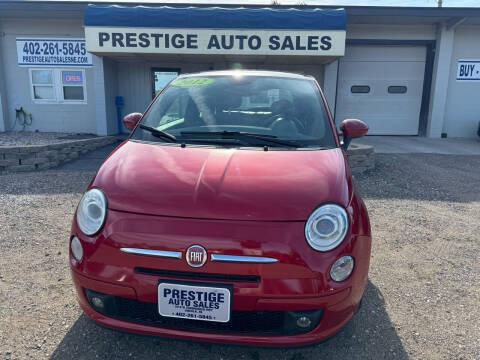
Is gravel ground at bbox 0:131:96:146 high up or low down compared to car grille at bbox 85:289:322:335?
up

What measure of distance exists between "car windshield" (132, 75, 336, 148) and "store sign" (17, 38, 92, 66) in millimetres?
9528

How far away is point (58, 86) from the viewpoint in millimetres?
11500

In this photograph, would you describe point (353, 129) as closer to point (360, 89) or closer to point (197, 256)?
point (197, 256)

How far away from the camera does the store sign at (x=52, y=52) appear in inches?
438

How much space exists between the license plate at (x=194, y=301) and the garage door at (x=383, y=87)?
1112 centimetres

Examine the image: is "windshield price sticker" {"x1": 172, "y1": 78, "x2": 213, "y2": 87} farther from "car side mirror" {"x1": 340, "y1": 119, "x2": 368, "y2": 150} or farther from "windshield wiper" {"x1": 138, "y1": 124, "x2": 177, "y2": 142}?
"car side mirror" {"x1": 340, "y1": 119, "x2": 368, "y2": 150}

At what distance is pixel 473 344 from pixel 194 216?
196 cm

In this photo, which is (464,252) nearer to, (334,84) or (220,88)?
(220,88)

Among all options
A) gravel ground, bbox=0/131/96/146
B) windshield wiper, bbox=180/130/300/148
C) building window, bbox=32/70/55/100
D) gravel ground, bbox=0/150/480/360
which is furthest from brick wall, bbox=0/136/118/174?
building window, bbox=32/70/55/100

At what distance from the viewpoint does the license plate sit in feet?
5.59

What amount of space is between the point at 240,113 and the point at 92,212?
139 cm

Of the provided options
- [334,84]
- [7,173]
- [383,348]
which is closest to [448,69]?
[334,84]

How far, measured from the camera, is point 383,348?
2.19 metres

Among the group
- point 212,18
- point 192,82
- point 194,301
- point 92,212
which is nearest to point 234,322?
point 194,301
